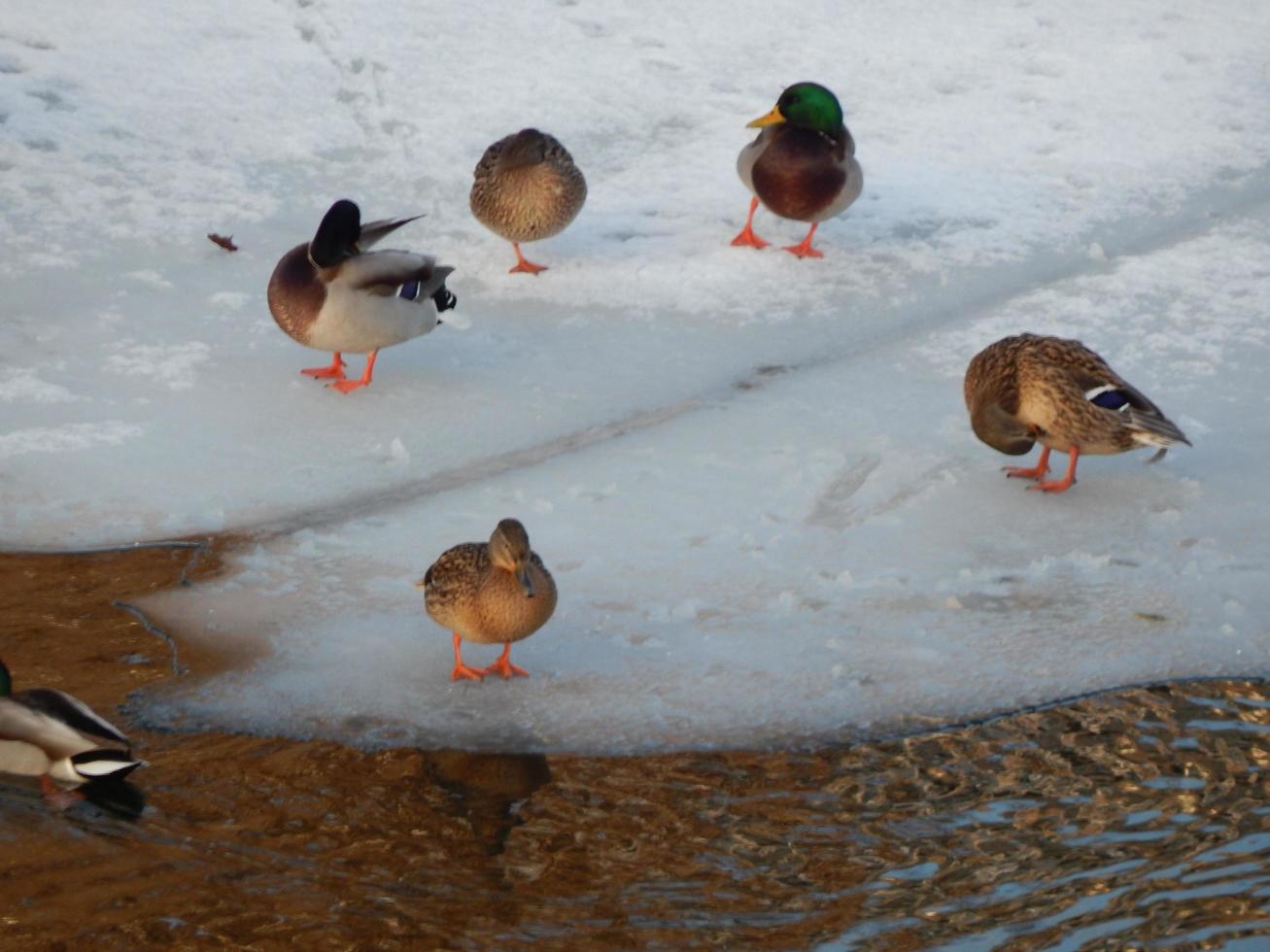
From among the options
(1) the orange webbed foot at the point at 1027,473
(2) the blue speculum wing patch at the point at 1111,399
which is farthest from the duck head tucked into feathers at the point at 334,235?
(2) the blue speculum wing patch at the point at 1111,399

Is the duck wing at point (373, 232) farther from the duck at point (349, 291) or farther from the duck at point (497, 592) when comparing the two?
the duck at point (497, 592)

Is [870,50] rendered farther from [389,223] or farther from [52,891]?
[52,891]

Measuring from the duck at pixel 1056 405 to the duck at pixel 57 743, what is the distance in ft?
9.17

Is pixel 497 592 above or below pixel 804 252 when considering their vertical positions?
below

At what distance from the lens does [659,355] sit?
659 cm

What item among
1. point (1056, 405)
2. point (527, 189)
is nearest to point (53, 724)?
point (1056, 405)

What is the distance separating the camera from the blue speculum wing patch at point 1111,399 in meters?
5.35

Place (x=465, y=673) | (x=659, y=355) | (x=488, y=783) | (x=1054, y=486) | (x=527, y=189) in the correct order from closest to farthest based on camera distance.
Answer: (x=488, y=783) < (x=465, y=673) < (x=1054, y=486) < (x=659, y=355) < (x=527, y=189)

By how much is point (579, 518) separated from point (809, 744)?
135 cm

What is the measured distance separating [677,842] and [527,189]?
3.81 m

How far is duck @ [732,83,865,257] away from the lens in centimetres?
731

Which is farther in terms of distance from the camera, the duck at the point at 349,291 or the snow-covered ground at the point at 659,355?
the duck at the point at 349,291

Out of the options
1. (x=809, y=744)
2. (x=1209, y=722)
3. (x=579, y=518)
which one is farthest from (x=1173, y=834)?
(x=579, y=518)

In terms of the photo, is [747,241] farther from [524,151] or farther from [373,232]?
[373,232]
